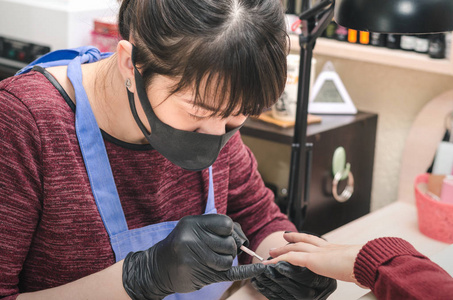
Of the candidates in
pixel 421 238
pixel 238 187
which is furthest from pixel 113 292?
pixel 421 238

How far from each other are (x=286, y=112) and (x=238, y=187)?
0.57m

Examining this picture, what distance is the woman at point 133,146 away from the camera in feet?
3.38

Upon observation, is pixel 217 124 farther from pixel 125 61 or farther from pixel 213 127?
pixel 125 61

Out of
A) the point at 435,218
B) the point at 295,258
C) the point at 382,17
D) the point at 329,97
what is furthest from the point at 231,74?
the point at 329,97

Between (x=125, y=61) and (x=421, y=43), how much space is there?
1221 millimetres

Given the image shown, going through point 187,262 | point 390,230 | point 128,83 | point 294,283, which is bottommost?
point 390,230

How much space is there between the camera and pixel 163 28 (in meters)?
1.04

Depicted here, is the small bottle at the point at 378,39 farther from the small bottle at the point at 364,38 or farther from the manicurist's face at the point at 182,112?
the manicurist's face at the point at 182,112

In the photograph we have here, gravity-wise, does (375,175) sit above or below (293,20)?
below

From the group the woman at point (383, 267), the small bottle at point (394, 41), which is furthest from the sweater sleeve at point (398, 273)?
the small bottle at point (394, 41)

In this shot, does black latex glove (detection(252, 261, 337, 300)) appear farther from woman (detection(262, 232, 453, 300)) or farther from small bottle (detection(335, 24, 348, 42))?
small bottle (detection(335, 24, 348, 42))

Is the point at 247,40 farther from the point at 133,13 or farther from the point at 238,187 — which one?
the point at 238,187

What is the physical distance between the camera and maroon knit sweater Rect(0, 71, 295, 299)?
3.74 feet

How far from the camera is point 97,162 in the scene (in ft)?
4.12
